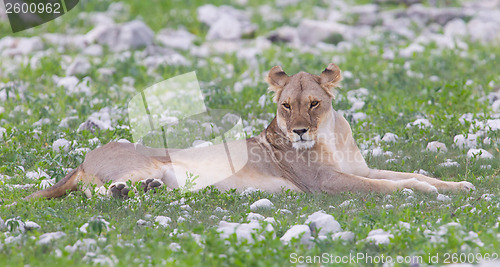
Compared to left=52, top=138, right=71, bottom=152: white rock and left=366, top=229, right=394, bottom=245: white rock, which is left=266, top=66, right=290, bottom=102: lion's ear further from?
left=366, top=229, right=394, bottom=245: white rock

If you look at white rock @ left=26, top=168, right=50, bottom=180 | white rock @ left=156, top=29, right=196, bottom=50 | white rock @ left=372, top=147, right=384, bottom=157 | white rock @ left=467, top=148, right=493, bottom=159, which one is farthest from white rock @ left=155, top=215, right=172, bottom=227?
white rock @ left=156, top=29, right=196, bottom=50

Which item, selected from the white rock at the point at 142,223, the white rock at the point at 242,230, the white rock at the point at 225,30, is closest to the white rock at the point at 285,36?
the white rock at the point at 225,30

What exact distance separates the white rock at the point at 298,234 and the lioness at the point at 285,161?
195 cm

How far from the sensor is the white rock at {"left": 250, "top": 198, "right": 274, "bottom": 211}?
648cm

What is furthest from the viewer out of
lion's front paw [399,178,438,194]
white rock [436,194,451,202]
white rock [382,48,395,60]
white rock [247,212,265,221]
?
white rock [382,48,395,60]

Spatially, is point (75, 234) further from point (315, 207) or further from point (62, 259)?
point (315, 207)

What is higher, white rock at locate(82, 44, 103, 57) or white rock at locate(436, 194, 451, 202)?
white rock at locate(436, 194, 451, 202)

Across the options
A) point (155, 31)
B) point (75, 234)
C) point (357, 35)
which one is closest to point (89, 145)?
point (75, 234)

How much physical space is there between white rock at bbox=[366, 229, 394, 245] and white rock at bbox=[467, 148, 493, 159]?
3.11 m

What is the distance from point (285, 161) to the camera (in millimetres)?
7719

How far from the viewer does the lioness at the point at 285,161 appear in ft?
23.5

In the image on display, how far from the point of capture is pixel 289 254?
193 inches

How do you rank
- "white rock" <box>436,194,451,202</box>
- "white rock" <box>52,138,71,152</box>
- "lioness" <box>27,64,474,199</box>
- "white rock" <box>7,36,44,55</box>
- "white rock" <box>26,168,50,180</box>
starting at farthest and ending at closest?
1. "white rock" <box>7,36,44,55</box>
2. "white rock" <box>52,138,71,152</box>
3. "white rock" <box>26,168,50,180</box>
4. "lioness" <box>27,64,474,199</box>
5. "white rock" <box>436,194,451,202</box>

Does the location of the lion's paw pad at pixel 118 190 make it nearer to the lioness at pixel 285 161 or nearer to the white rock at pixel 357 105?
the lioness at pixel 285 161
